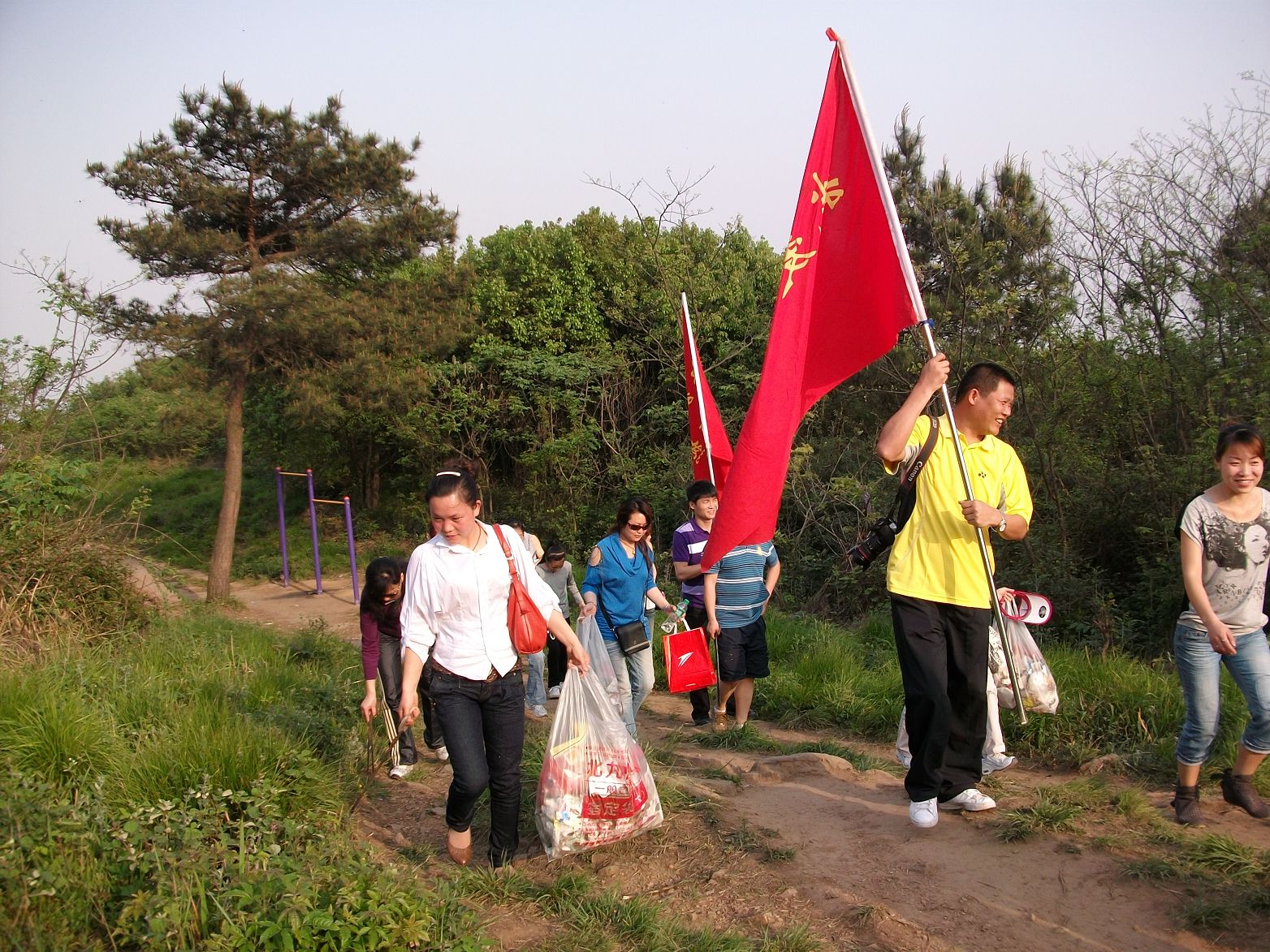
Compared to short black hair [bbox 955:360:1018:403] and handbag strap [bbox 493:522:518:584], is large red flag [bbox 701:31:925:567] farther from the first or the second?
handbag strap [bbox 493:522:518:584]

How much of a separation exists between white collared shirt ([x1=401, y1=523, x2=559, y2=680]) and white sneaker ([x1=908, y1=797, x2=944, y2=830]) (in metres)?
1.91

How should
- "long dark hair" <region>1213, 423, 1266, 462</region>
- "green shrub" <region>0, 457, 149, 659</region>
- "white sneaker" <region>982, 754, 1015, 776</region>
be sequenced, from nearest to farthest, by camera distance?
1. "long dark hair" <region>1213, 423, 1266, 462</region>
2. "white sneaker" <region>982, 754, 1015, 776</region>
3. "green shrub" <region>0, 457, 149, 659</region>

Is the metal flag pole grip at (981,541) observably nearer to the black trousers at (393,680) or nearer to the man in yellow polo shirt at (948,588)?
the man in yellow polo shirt at (948,588)

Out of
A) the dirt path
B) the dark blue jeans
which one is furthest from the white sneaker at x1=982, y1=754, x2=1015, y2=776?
the dark blue jeans

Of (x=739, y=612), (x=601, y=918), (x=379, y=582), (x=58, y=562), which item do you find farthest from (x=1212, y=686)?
(x=58, y=562)

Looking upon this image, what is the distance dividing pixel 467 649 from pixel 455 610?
173 mm

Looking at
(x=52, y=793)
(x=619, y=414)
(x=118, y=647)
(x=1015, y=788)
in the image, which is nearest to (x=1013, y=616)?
(x=1015, y=788)

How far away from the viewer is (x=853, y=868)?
13.1 ft

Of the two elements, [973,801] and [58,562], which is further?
[58,562]

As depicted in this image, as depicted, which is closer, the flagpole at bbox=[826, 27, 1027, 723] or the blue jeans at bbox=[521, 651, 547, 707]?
the flagpole at bbox=[826, 27, 1027, 723]

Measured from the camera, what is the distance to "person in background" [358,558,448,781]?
19.1 feet

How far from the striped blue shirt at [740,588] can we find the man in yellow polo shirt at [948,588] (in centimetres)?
223

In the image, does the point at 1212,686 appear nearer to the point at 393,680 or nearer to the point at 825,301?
the point at 825,301

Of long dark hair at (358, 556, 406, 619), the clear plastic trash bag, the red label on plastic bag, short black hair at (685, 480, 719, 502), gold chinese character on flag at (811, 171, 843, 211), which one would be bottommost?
the red label on plastic bag
